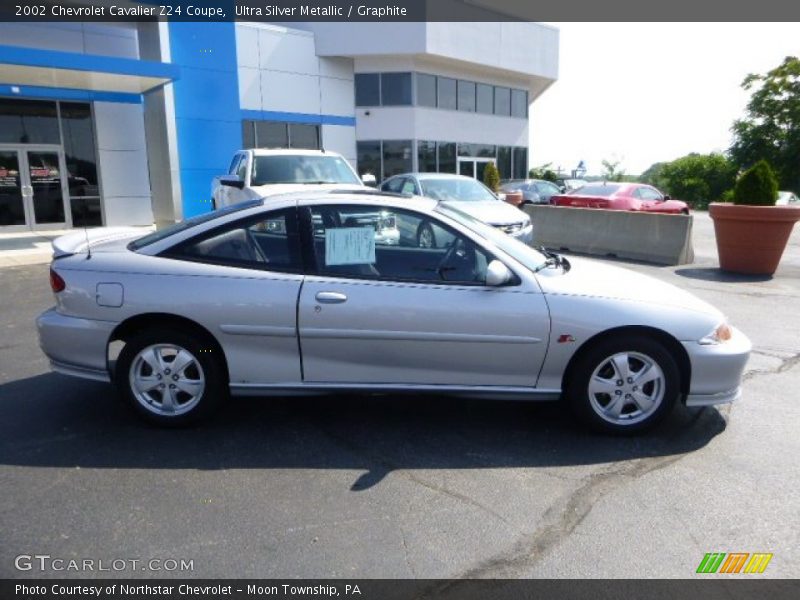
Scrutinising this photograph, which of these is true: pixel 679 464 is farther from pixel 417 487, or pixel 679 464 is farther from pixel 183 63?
pixel 183 63

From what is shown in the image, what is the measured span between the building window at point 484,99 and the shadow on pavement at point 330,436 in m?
27.3

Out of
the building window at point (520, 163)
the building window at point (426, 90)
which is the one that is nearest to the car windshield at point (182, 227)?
the building window at point (426, 90)

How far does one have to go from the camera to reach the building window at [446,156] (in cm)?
2777

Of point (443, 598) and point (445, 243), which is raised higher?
point (445, 243)

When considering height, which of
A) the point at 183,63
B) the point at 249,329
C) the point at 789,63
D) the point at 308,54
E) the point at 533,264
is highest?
the point at 789,63

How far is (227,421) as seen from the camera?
4.12 meters

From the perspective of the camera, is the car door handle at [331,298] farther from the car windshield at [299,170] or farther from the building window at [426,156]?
the building window at [426,156]

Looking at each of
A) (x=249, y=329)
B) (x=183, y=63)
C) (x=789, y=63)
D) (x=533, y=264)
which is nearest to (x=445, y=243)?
(x=533, y=264)

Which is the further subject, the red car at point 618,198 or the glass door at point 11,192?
the red car at point 618,198

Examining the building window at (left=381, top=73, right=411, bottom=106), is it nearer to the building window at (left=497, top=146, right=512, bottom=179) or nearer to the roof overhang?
the building window at (left=497, top=146, right=512, bottom=179)

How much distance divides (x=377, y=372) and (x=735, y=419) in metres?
2.56

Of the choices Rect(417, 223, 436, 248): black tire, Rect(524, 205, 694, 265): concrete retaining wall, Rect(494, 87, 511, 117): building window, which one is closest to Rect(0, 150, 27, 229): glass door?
Rect(524, 205, 694, 265): concrete retaining wall

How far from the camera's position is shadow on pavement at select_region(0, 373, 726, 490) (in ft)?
11.7

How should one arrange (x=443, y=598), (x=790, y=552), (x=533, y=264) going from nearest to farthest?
(x=443, y=598), (x=790, y=552), (x=533, y=264)
